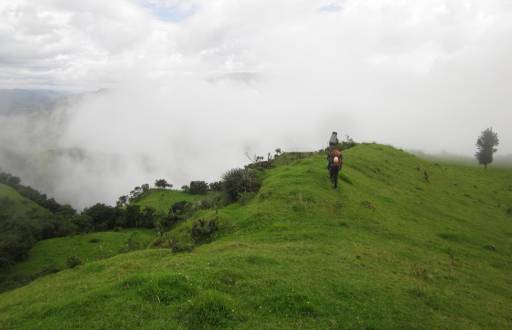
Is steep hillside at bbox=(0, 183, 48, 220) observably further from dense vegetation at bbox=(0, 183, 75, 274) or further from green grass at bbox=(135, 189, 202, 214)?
green grass at bbox=(135, 189, 202, 214)

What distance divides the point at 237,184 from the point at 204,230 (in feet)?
30.7

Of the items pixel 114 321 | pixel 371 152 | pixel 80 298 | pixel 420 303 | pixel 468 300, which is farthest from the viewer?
pixel 371 152

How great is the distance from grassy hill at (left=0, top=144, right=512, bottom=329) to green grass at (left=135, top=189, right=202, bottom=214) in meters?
81.7

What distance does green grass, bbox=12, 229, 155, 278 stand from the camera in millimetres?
65688

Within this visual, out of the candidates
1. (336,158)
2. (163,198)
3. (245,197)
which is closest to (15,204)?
(163,198)

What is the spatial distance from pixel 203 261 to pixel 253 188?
1713cm

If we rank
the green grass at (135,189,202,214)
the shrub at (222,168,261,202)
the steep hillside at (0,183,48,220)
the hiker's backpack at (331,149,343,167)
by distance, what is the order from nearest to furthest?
the hiker's backpack at (331,149,343,167) < the shrub at (222,168,261,202) < the steep hillside at (0,183,48,220) < the green grass at (135,189,202,214)

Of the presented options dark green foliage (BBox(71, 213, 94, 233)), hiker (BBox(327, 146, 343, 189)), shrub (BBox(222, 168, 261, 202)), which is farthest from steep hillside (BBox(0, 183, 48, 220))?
hiker (BBox(327, 146, 343, 189))

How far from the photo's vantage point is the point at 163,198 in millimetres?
118500

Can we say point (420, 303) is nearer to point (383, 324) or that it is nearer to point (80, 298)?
point (383, 324)

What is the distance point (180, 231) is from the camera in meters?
26.1

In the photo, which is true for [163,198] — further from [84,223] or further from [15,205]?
[15,205]

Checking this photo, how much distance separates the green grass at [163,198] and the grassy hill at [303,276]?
81.7 metres

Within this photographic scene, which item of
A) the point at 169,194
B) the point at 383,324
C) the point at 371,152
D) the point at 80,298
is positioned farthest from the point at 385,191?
the point at 169,194
